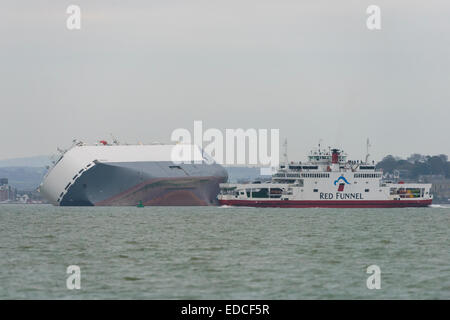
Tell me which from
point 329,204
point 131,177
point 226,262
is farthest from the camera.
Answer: point 131,177

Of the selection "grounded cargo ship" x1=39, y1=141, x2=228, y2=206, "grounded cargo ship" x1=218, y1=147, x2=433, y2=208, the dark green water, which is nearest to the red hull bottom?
"grounded cargo ship" x1=218, y1=147, x2=433, y2=208

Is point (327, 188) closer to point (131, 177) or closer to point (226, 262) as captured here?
point (131, 177)

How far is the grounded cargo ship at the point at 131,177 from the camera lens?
135 m

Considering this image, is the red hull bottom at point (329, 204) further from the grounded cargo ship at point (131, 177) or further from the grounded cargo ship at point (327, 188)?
the grounded cargo ship at point (131, 177)

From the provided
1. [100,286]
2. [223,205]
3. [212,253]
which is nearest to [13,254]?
[212,253]

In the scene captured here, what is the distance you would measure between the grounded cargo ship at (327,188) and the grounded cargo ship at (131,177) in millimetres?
14725

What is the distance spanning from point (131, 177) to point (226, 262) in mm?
92770

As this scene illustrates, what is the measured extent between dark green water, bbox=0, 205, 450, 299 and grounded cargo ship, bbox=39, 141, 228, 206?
2492 inches

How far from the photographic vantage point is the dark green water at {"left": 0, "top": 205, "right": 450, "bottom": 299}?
34406 millimetres

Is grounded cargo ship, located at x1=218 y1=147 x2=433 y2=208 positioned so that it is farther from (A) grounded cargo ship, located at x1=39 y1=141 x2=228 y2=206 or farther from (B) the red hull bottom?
(A) grounded cargo ship, located at x1=39 y1=141 x2=228 y2=206

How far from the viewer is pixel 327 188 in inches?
4774

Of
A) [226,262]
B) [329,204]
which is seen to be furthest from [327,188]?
[226,262]

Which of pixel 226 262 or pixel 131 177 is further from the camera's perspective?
pixel 131 177
